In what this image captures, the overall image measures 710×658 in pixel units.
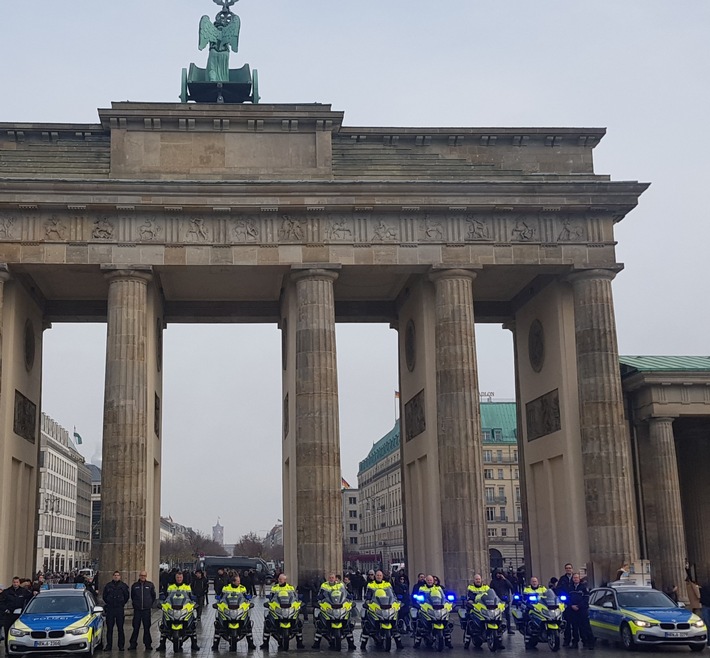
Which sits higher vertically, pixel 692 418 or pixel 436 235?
pixel 436 235

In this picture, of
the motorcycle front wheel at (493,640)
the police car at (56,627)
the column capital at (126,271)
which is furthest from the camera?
the column capital at (126,271)

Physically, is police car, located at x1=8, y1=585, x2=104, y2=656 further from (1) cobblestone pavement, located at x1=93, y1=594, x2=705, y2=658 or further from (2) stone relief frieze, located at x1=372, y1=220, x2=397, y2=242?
(2) stone relief frieze, located at x1=372, y1=220, x2=397, y2=242

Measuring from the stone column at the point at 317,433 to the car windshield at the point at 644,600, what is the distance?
11966 millimetres

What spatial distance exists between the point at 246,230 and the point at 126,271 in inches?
185

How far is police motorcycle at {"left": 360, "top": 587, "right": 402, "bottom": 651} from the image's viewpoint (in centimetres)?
2348

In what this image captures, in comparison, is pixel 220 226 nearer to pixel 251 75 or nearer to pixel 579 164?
pixel 251 75

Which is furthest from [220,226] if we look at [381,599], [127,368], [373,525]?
[373,525]

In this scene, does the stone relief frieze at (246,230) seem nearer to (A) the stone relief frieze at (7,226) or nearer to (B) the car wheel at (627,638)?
(A) the stone relief frieze at (7,226)

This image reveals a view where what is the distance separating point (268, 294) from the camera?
4147 cm

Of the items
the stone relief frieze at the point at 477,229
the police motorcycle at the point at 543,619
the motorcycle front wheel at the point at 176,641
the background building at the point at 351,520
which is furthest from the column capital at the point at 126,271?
the background building at the point at 351,520

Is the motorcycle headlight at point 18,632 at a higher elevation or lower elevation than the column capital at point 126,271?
lower

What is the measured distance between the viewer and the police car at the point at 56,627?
2088 cm

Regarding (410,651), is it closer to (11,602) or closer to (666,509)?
(11,602)

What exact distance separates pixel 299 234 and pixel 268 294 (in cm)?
626
